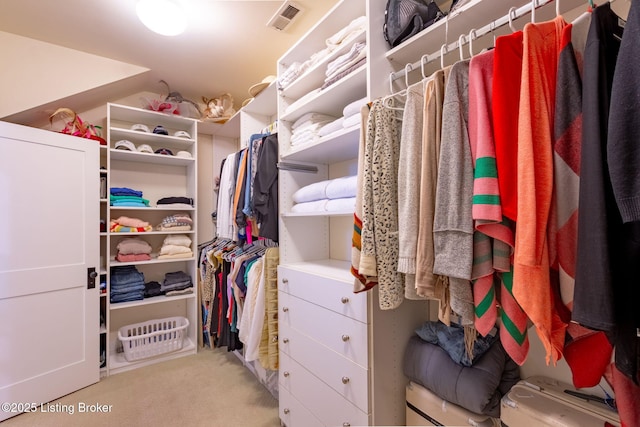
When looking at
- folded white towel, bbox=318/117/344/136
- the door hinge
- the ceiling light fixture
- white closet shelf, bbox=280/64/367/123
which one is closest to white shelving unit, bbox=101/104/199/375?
the door hinge

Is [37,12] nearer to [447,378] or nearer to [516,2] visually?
[516,2]

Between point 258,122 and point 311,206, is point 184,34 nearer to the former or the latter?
point 258,122

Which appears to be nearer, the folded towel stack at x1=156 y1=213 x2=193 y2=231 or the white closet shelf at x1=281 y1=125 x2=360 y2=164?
the white closet shelf at x1=281 y1=125 x2=360 y2=164

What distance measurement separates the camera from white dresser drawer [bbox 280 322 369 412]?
47.0 inches

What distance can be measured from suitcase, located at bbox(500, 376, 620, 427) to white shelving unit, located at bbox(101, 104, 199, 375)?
2.82 metres

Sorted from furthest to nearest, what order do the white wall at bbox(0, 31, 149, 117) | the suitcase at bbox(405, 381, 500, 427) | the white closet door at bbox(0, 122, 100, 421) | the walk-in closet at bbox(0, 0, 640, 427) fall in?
1. the white wall at bbox(0, 31, 149, 117)
2. the white closet door at bbox(0, 122, 100, 421)
3. the suitcase at bbox(405, 381, 500, 427)
4. the walk-in closet at bbox(0, 0, 640, 427)

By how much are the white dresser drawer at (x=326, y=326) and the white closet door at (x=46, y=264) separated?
1.81 meters

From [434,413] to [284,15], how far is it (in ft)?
7.85

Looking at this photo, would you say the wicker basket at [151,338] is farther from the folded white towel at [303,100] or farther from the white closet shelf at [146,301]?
the folded white towel at [303,100]

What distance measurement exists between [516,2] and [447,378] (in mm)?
1329

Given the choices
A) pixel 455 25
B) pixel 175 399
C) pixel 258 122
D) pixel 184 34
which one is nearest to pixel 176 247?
pixel 175 399

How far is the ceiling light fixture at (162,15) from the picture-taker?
1.67 metres

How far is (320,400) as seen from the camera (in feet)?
4.67

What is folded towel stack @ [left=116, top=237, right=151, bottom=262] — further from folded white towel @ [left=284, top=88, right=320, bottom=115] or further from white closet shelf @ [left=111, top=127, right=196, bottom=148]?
folded white towel @ [left=284, top=88, right=320, bottom=115]
